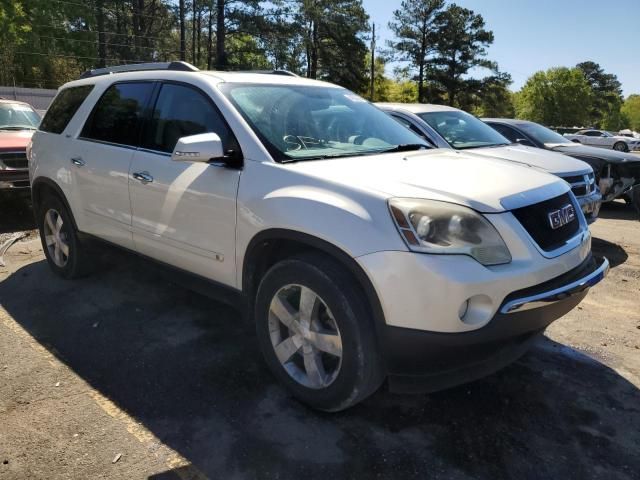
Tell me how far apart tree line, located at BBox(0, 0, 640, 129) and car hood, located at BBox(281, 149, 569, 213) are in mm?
34380

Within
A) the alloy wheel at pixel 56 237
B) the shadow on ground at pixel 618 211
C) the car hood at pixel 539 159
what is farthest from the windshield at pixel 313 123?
the shadow on ground at pixel 618 211

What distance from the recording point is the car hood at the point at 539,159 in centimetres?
609

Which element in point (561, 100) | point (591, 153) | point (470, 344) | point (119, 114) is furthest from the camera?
point (561, 100)

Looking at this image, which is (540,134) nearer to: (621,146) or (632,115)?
(621,146)

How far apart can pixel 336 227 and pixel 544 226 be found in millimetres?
1110

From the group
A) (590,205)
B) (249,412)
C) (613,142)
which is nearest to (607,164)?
(590,205)

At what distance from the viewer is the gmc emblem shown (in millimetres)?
2827

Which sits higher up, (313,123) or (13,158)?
(313,123)

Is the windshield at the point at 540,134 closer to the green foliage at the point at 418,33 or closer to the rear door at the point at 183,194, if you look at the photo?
the rear door at the point at 183,194

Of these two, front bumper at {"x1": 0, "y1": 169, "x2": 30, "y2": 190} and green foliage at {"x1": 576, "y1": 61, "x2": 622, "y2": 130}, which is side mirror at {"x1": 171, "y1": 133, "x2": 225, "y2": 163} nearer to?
front bumper at {"x1": 0, "y1": 169, "x2": 30, "y2": 190}

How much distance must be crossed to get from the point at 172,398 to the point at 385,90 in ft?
213

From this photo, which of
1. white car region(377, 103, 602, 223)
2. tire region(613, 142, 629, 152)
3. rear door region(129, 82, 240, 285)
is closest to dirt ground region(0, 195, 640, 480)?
rear door region(129, 82, 240, 285)

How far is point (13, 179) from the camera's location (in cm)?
794

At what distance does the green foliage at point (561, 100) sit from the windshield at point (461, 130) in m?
72.1
